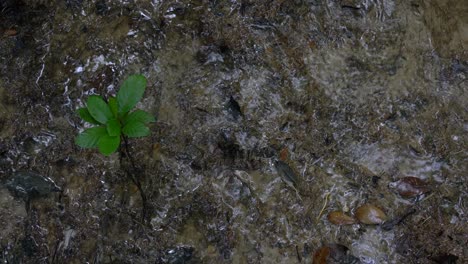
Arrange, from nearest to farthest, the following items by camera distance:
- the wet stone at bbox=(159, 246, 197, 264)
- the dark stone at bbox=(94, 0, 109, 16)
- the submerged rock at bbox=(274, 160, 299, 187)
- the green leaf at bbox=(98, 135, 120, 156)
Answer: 1. the green leaf at bbox=(98, 135, 120, 156)
2. the wet stone at bbox=(159, 246, 197, 264)
3. the submerged rock at bbox=(274, 160, 299, 187)
4. the dark stone at bbox=(94, 0, 109, 16)

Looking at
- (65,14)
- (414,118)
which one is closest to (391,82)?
(414,118)

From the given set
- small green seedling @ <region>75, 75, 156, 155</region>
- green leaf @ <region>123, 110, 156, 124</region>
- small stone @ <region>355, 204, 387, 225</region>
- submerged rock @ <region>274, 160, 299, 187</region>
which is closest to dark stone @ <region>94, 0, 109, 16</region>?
small green seedling @ <region>75, 75, 156, 155</region>

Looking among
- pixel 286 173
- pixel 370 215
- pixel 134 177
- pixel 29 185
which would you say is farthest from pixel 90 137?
pixel 370 215

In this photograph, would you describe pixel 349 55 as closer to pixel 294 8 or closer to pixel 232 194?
pixel 294 8

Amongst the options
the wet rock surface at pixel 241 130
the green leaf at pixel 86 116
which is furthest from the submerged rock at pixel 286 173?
the green leaf at pixel 86 116

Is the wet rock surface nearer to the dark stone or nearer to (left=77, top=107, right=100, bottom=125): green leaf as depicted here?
the dark stone

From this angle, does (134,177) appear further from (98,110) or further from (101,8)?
(101,8)
